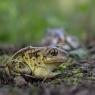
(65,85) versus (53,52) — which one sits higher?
(53,52)

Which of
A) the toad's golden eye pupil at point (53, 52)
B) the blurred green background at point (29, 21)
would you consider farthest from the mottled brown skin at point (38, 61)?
the blurred green background at point (29, 21)

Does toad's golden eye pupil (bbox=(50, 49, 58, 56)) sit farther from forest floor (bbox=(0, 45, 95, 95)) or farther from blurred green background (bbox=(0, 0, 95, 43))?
blurred green background (bbox=(0, 0, 95, 43))

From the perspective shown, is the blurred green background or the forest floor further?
the blurred green background

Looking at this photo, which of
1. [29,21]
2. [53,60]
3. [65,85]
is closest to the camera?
[65,85]

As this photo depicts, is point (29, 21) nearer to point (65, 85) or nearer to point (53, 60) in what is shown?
point (53, 60)

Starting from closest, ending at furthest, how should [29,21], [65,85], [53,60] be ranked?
[65,85] < [53,60] < [29,21]

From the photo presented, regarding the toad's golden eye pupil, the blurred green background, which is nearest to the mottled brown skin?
the toad's golden eye pupil

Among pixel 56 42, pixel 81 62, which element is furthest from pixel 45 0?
pixel 81 62

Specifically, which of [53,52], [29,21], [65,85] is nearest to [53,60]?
[53,52]

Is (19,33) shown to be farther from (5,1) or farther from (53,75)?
(53,75)
